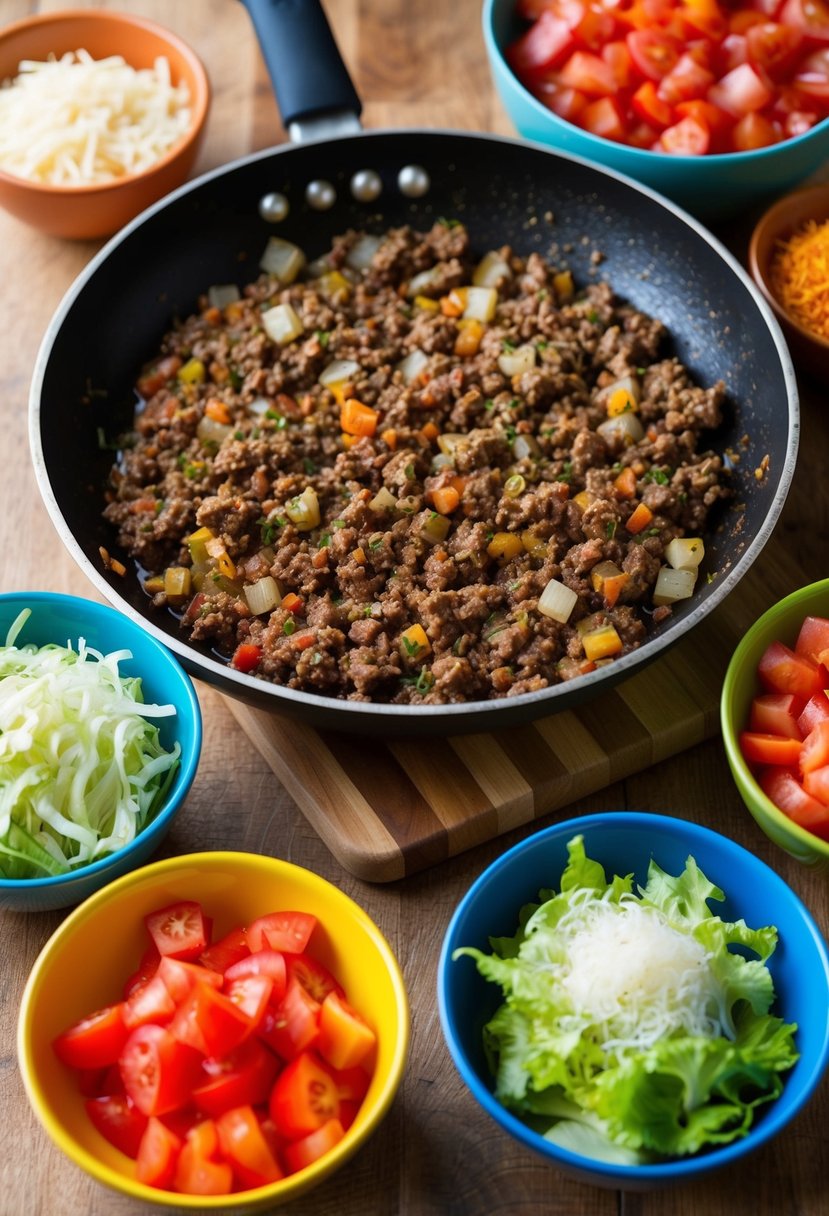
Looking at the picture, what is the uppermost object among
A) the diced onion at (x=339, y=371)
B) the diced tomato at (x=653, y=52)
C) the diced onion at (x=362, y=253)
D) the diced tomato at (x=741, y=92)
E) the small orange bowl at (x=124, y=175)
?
the small orange bowl at (x=124, y=175)

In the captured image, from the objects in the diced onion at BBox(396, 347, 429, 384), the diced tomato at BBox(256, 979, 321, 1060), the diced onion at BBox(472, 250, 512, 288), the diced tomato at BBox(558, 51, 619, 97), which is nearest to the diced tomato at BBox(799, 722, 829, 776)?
the diced tomato at BBox(256, 979, 321, 1060)

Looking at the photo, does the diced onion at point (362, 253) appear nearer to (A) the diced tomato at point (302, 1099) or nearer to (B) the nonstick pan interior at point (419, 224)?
(B) the nonstick pan interior at point (419, 224)

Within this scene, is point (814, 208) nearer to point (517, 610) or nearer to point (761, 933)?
point (517, 610)

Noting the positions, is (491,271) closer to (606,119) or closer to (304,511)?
(606,119)

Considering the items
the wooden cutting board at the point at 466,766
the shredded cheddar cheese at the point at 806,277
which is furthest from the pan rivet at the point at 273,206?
the wooden cutting board at the point at 466,766

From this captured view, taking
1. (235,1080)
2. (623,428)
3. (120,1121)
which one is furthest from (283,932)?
(623,428)

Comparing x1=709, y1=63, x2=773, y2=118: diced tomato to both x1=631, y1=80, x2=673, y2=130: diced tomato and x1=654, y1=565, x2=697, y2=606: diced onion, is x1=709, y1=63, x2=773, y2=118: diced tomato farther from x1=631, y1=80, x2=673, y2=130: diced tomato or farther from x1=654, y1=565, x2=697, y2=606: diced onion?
x1=654, y1=565, x2=697, y2=606: diced onion

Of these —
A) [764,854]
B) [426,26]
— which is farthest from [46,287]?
[764,854]
